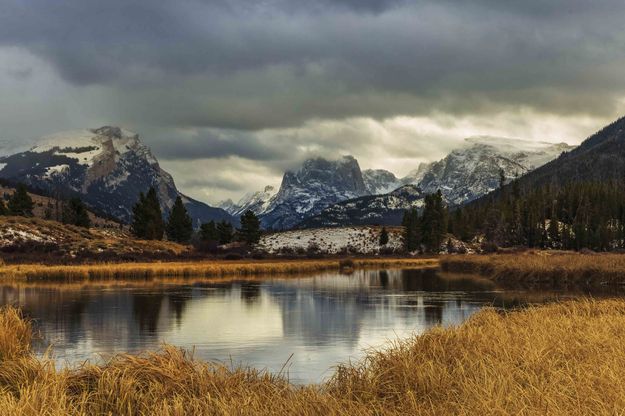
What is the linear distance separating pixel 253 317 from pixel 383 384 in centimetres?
2646

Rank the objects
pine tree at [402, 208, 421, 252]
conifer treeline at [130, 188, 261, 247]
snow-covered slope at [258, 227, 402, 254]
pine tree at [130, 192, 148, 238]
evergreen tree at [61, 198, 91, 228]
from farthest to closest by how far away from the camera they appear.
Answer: pine tree at [402, 208, 421, 252], snow-covered slope at [258, 227, 402, 254], evergreen tree at [61, 198, 91, 228], conifer treeline at [130, 188, 261, 247], pine tree at [130, 192, 148, 238]

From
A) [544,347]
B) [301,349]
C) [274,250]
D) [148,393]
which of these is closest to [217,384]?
[148,393]

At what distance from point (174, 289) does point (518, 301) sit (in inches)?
1291

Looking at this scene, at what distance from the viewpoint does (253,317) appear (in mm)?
41438

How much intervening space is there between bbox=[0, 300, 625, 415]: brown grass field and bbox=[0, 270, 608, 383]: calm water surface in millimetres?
3879

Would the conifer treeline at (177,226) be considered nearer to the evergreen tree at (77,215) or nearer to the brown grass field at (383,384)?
the evergreen tree at (77,215)

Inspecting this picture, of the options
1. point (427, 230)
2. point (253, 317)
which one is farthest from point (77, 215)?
point (253, 317)

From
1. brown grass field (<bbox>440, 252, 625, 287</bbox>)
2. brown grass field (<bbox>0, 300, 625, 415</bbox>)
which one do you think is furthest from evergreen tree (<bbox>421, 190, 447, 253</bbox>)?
brown grass field (<bbox>0, 300, 625, 415</bbox>)

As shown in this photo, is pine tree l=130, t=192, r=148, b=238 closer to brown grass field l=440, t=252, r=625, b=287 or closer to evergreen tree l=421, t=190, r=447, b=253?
evergreen tree l=421, t=190, r=447, b=253

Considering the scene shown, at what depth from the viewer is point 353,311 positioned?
44.6 metres

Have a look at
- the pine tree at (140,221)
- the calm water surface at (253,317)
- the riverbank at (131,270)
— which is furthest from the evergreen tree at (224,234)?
the calm water surface at (253,317)

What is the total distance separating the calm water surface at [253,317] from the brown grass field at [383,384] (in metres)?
3.88

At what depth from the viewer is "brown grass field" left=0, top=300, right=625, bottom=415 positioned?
1253 centimetres

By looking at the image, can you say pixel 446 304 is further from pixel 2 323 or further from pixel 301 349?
pixel 2 323
